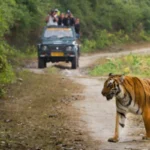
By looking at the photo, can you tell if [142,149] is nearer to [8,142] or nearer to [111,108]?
[8,142]

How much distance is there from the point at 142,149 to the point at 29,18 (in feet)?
89.0

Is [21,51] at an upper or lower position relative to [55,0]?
lower

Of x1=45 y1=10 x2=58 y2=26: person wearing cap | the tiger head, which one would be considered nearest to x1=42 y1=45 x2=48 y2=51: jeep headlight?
x1=45 y1=10 x2=58 y2=26: person wearing cap

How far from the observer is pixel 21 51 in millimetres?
35844

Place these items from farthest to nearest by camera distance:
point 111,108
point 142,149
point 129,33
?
1. point 129,33
2. point 111,108
3. point 142,149

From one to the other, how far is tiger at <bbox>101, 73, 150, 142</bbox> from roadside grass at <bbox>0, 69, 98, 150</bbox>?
0.82 metres

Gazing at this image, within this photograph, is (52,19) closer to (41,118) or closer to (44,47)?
(44,47)

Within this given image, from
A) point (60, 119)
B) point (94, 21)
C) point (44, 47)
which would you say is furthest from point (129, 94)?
point (94, 21)

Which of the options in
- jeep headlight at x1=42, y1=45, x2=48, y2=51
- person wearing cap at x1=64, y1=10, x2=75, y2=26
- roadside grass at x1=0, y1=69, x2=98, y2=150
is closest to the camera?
roadside grass at x1=0, y1=69, x2=98, y2=150

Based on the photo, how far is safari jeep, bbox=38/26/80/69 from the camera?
2731 centimetres

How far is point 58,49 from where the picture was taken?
90.0 ft

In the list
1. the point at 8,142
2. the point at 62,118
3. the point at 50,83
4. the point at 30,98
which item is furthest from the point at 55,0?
the point at 8,142

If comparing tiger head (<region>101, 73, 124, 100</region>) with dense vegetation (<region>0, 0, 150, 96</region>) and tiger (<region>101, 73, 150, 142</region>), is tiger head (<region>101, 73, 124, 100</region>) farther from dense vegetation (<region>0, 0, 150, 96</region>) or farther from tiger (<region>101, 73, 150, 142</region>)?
dense vegetation (<region>0, 0, 150, 96</region>)

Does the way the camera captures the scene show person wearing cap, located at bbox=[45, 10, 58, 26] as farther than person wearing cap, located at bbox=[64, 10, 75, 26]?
No
